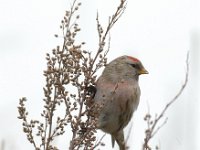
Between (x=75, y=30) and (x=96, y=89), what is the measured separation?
141 centimetres

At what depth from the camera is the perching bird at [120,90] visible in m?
3.87

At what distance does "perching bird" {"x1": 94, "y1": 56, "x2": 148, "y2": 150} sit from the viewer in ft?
12.7

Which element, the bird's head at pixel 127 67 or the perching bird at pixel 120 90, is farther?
the bird's head at pixel 127 67

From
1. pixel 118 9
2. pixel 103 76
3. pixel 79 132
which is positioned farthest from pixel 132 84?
pixel 79 132

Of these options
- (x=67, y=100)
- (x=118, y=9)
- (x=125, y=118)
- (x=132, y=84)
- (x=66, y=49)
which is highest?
(x=118, y=9)

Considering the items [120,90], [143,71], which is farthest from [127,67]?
[120,90]

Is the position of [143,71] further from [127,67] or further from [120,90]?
[120,90]

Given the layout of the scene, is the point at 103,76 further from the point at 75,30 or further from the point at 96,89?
the point at 75,30

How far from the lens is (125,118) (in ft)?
13.4

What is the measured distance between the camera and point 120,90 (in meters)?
3.91

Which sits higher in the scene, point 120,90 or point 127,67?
point 127,67

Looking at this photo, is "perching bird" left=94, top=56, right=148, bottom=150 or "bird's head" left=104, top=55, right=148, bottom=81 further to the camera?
"bird's head" left=104, top=55, right=148, bottom=81

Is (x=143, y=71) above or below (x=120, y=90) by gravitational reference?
above

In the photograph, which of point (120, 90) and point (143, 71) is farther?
point (143, 71)
